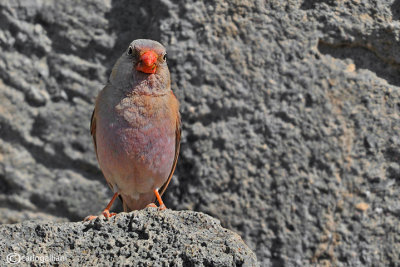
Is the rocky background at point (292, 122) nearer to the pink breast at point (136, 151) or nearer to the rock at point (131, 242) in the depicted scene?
the pink breast at point (136, 151)

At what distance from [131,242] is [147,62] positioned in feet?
5.44

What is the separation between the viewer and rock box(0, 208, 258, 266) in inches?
124

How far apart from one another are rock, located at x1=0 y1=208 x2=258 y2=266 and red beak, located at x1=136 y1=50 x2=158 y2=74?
144 cm

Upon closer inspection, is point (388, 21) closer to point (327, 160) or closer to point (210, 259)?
point (327, 160)

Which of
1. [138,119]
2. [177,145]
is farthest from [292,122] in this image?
[138,119]

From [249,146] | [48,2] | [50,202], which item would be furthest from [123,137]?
[48,2]

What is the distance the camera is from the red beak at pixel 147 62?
454cm

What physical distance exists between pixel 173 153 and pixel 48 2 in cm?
198

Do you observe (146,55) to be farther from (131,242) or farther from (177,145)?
(131,242)

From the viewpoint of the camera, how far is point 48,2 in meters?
5.73

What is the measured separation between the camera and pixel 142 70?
4.59 m

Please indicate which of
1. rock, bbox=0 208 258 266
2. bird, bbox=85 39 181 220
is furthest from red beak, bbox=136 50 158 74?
rock, bbox=0 208 258 266

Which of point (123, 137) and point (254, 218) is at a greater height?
point (123, 137)

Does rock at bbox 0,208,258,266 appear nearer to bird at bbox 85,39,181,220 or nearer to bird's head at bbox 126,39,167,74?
bird at bbox 85,39,181,220
